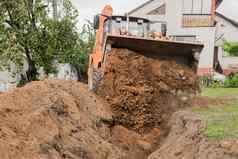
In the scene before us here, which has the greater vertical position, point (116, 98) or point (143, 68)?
point (143, 68)

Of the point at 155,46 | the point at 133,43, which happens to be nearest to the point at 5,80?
the point at 133,43

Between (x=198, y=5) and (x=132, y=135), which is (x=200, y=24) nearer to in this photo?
(x=198, y=5)

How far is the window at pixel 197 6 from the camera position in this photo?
3306cm

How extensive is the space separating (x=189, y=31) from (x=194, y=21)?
865 mm

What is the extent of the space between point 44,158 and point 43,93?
319cm

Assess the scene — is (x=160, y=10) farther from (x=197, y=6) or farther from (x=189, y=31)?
(x=189, y=31)

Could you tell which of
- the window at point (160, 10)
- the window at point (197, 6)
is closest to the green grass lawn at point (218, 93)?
the window at point (197, 6)

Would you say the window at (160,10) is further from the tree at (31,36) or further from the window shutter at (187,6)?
the tree at (31,36)

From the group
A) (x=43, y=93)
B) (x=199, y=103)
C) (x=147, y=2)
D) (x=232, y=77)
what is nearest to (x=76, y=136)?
(x=43, y=93)

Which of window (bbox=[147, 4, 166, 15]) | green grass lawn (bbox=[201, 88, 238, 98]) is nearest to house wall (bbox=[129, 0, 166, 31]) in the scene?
window (bbox=[147, 4, 166, 15])

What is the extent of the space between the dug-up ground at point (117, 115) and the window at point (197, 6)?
2171 cm

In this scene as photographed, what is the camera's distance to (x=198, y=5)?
3334 centimetres

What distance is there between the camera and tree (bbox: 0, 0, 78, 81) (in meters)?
25.5

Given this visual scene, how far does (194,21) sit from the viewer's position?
3219 centimetres
